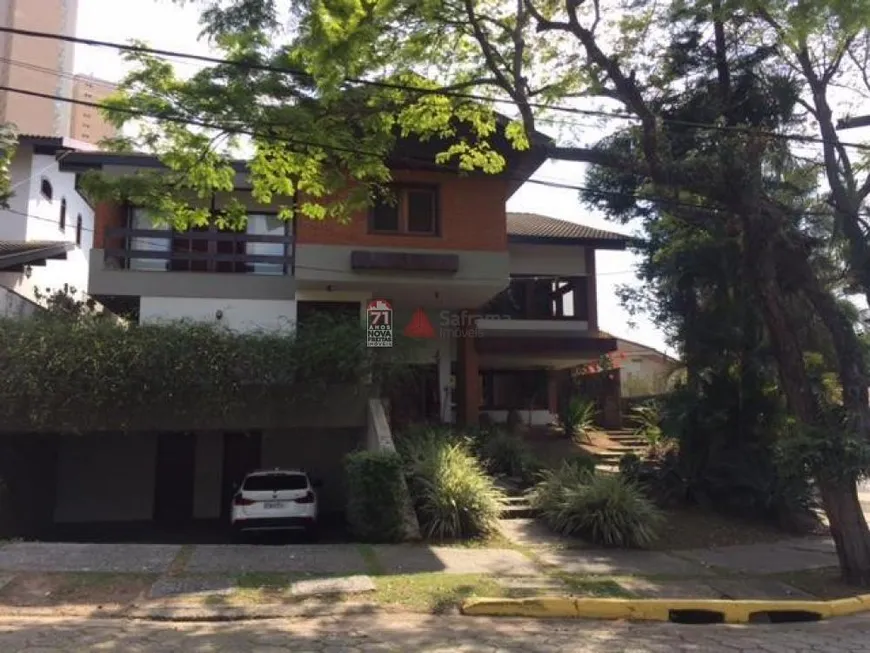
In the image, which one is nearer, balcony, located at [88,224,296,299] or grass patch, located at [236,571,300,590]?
grass patch, located at [236,571,300,590]

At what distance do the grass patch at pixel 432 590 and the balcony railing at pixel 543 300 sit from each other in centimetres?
1448

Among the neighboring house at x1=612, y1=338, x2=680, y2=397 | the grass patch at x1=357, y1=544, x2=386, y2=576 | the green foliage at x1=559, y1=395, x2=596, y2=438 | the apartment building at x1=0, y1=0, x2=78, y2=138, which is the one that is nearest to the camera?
the grass patch at x1=357, y1=544, x2=386, y2=576

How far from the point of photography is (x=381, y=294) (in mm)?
19266

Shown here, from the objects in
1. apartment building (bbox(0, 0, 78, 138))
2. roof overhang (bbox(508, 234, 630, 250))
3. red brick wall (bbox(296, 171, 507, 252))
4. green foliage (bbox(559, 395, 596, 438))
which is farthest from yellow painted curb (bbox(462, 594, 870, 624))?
apartment building (bbox(0, 0, 78, 138))

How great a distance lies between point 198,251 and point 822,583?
52.7 feet

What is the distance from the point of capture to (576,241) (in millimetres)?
22922

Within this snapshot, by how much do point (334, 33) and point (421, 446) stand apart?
754 cm

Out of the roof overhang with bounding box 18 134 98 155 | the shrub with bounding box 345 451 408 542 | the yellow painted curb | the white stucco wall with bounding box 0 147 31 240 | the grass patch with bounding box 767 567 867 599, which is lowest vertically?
the grass patch with bounding box 767 567 867 599

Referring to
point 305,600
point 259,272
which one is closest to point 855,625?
point 305,600

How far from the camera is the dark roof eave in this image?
891 inches

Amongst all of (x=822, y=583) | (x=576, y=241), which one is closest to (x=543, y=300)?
(x=576, y=241)

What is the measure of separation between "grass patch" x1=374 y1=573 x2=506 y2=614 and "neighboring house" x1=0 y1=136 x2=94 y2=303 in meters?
13.3

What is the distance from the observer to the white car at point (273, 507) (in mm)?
13398

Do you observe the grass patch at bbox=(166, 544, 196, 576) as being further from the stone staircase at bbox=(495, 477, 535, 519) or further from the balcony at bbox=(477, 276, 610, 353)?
the balcony at bbox=(477, 276, 610, 353)
